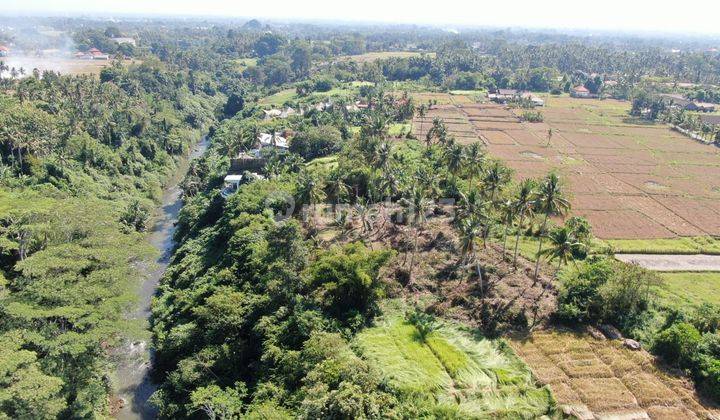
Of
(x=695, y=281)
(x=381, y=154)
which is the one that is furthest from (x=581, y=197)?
(x=381, y=154)

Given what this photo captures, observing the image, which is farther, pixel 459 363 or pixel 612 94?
pixel 612 94

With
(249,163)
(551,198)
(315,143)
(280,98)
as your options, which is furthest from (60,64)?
(551,198)

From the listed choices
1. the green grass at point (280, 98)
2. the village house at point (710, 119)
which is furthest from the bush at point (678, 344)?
the green grass at point (280, 98)

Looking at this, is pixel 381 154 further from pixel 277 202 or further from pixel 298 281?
pixel 298 281

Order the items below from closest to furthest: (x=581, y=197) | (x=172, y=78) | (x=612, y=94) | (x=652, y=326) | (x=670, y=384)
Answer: (x=670, y=384) < (x=652, y=326) < (x=581, y=197) < (x=172, y=78) < (x=612, y=94)

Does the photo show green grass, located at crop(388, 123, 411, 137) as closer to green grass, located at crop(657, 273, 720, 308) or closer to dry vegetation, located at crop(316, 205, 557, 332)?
dry vegetation, located at crop(316, 205, 557, 332)
